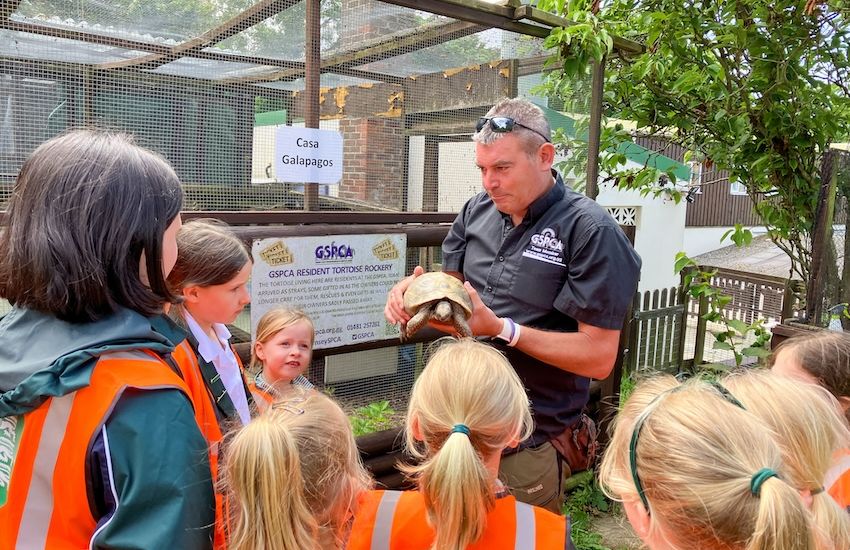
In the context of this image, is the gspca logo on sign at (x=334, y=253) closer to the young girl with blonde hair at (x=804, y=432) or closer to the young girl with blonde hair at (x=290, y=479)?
the young girl with blonde hair at (x=290, y=479)

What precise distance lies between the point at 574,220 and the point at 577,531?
2.63 metres

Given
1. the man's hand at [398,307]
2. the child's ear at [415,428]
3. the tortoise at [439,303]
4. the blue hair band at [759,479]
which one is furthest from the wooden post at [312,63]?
the blue hair band at [759,479]

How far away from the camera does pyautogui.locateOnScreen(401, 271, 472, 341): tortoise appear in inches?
90.9

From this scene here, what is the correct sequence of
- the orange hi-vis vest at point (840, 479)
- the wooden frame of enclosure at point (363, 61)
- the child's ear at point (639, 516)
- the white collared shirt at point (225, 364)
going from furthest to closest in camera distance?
the wooden frame of enclosure at point (363, 61) < the orange hi-vis vest at point (840, 479) < the white collared shirt at point (225, 364) < the child's ear at point (639, 516)

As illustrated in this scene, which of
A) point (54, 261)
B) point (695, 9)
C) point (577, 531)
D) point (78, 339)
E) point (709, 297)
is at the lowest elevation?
point (577, 531)

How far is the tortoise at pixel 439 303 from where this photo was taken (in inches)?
90.9

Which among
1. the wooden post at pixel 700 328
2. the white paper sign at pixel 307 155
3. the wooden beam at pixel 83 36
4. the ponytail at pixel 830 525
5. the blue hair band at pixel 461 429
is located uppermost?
the wooden beam at pixel 83 36

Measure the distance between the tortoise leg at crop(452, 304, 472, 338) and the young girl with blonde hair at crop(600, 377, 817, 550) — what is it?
908 millimetres

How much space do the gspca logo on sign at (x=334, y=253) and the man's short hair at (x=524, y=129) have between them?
959 millimetres

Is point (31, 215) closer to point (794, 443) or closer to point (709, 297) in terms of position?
point (794, 443)

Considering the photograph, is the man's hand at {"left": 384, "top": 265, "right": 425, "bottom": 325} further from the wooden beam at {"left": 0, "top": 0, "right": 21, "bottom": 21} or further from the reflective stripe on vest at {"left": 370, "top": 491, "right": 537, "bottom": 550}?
the wooden beam at {"left": 0, "top": 0, "right": 21, "bottom": 21}

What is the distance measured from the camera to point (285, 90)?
3.07 m

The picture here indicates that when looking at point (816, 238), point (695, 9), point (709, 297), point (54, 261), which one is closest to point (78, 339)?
point (54, 261)

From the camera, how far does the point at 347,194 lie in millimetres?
3273
